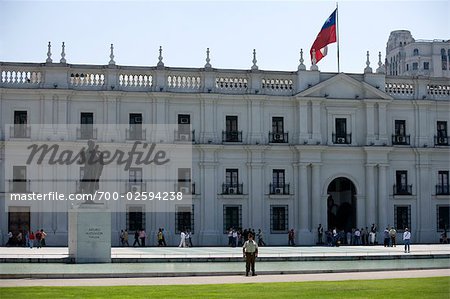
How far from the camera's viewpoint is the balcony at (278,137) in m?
55.9

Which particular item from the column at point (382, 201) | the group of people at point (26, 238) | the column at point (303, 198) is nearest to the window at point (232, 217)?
the column at point (303, 198)

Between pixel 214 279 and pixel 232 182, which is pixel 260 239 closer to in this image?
pixel 232 182

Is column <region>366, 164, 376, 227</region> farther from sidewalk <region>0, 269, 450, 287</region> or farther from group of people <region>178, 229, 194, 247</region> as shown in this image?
sidewalk <region>0, 269, 450, 287</region>

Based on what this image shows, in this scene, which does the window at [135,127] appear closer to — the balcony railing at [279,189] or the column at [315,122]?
the balcony railing at [279,189]

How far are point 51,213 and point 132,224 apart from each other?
5.11 metres

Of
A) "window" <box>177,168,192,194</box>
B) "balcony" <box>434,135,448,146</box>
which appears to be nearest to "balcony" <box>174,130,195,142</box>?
"window" <box>177,168,192,194</box>

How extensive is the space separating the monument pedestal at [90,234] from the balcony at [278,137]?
913 inches

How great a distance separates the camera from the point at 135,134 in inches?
2116

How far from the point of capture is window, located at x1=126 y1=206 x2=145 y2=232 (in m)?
53.1

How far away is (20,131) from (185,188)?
1103 centimetres

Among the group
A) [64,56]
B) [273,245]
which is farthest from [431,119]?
[64,56]

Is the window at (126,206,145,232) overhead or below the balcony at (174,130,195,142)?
below

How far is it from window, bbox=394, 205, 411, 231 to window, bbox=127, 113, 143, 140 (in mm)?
18183

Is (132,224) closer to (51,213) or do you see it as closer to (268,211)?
(51,213)
